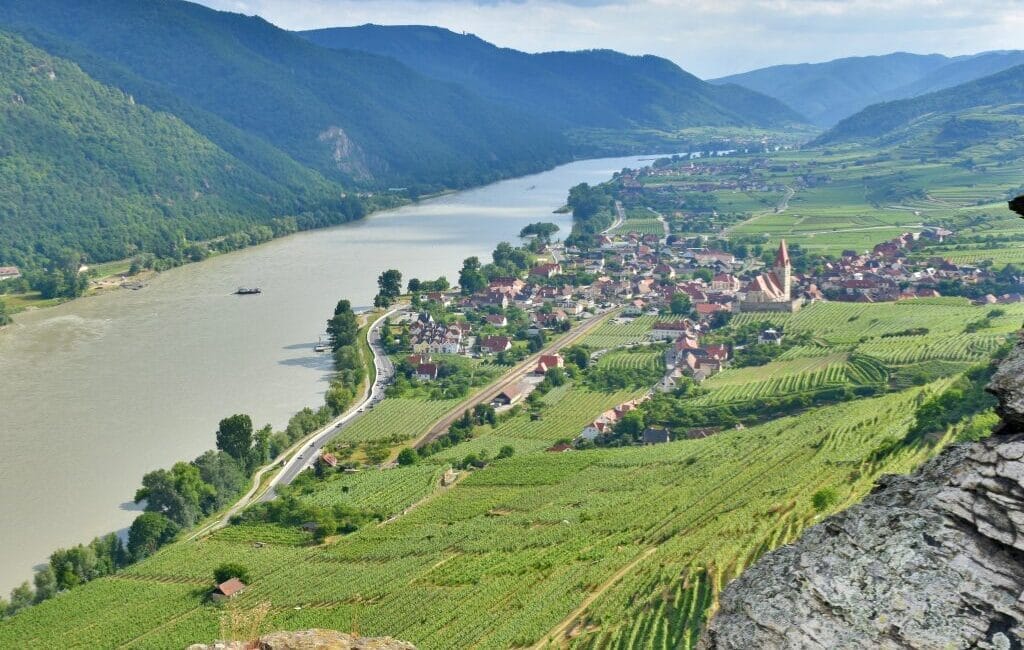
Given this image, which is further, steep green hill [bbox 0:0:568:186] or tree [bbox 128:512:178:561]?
steep green hill [bbox 0:0:568:186]

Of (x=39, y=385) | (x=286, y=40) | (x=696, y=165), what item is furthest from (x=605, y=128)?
(x=39, y=385)

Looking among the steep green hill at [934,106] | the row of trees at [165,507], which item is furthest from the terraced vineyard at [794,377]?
the steep green hill at [934,106]

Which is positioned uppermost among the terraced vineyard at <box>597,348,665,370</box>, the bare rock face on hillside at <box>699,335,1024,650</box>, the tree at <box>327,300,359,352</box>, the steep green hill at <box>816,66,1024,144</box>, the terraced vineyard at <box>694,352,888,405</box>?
the bare rock face on hillside at <box>699,335,1024,650</box>

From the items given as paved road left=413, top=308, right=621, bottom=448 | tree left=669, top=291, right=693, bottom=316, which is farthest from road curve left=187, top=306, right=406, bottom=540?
tree left=669, top=291, right=693, bottom=316

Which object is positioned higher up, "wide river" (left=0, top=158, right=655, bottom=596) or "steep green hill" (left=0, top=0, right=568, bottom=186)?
"steep green hill" (left=0, top=0, right=568, bottom=186)

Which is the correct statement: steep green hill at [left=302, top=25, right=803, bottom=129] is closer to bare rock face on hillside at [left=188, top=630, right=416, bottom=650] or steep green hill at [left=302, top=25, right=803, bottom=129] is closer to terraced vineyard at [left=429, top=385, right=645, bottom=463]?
terraced vineyard at [left=429, top=385, right=645, bottom=463]

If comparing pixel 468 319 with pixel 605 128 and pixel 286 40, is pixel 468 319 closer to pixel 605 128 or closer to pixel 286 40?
pixel 286 40

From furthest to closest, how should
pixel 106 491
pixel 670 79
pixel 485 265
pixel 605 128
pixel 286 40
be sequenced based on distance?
pixel 670 79 < pixel 605 128 < pixel 286 40 < pixel 485 265 < pixel 106 491
